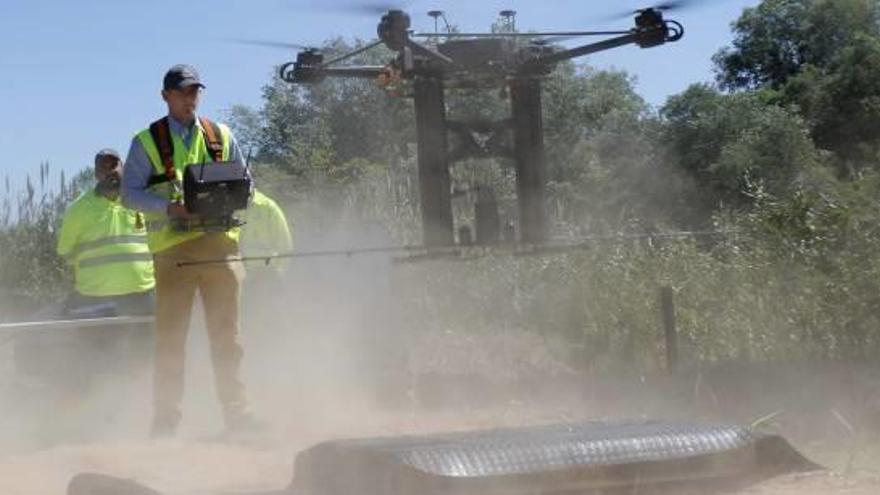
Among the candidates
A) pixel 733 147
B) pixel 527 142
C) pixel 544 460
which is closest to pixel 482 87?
pixel 527 142

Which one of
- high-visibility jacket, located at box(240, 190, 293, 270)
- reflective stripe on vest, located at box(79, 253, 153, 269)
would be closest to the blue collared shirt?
reflective stripe on vest, located at box(79, 253, 153, 269)

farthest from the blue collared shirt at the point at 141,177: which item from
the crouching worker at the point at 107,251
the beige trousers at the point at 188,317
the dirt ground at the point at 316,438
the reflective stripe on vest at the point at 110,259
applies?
the reflective stripe on vest at the point at 110,259

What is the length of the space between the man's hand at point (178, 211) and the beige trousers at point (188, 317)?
Result: 264 millimetres

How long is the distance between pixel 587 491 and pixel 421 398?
4490mm

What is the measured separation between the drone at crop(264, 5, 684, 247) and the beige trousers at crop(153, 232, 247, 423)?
1.46 m

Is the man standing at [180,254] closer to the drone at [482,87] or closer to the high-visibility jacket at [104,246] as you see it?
the drone at [482,87]

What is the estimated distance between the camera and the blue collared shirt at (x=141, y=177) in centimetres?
759

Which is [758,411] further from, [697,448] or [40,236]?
[40,236]

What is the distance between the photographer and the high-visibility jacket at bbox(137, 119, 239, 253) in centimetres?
766

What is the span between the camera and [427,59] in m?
8.55

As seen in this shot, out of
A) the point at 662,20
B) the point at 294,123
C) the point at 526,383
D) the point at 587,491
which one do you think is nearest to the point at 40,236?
the point at 526,383

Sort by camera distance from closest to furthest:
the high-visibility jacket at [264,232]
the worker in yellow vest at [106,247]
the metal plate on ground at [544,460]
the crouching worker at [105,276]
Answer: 1. the metal plate on ground at [544,460]
2. the crouching worker at [105,276]
3. the worker in yellow vest at [106,247]
4. the high-visibility jacket at [264,232]

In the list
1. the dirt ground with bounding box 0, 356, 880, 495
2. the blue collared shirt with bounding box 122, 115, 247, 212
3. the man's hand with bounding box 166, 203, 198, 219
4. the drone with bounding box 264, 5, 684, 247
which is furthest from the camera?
the drone with bounding box 264, 5, 684, 247

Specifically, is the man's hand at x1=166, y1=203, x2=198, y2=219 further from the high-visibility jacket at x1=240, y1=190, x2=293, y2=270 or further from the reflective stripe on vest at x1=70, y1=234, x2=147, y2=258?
the high-visibility jacket at x1=240, y1=190, x2=293, y2=270
